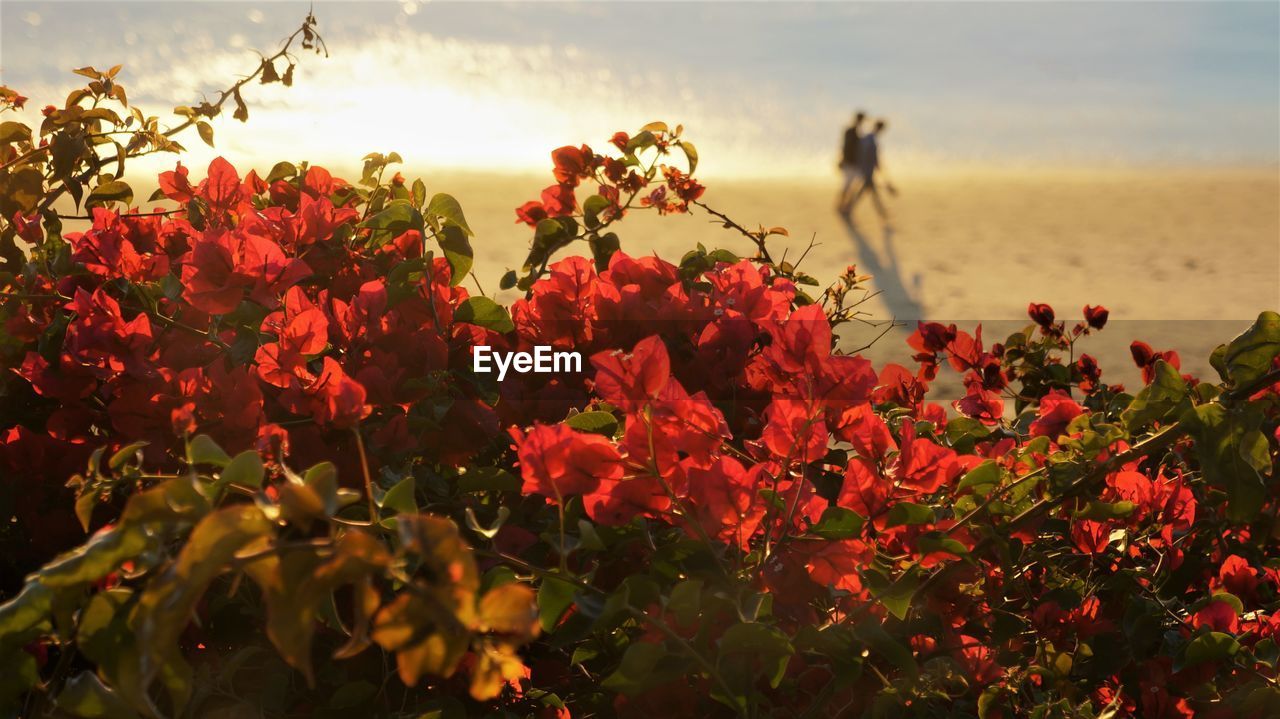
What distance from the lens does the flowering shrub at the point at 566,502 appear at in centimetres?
62

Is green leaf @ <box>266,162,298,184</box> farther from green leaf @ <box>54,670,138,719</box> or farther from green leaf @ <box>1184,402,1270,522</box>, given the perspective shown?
green leaf @ <box>1184,402,1270,522</box>

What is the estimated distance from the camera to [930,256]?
9789 mm

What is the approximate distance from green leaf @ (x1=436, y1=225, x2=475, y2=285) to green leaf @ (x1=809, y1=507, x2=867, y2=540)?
1.92 ft

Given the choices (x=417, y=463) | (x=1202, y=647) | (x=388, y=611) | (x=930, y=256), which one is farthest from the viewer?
(x=930, y=256)

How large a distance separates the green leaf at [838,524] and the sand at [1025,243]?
15.6 ft

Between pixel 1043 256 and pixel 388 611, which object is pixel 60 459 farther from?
pixel 1043 256

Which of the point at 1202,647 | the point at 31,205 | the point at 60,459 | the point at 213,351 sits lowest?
A: the point at 1202,647

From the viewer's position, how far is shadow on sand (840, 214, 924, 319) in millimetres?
7456

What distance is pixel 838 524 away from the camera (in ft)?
2.68

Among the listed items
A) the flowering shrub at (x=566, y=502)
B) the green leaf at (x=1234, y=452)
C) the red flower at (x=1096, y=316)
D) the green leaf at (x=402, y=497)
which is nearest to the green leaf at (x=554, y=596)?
the flowering shrub at (x=566, y=502)

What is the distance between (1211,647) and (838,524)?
1.28 feet

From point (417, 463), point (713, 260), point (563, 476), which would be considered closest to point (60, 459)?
point (417, 463)

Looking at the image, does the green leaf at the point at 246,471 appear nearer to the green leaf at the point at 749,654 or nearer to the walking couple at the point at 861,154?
the green leaf at the point at 749,654

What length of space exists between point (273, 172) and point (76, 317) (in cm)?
52
